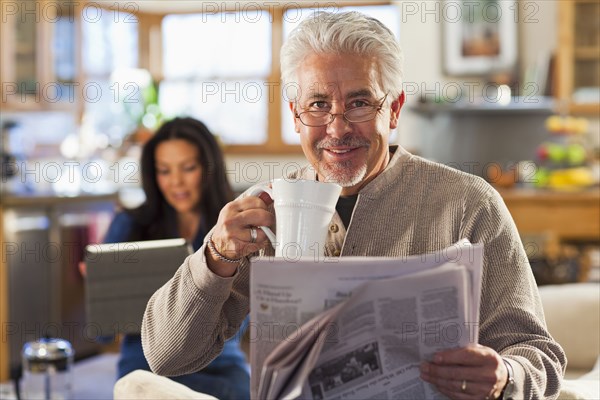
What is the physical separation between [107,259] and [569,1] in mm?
4572

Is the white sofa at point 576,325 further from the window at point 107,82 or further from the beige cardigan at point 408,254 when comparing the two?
the window at point 107,82

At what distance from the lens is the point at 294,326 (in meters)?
1.29

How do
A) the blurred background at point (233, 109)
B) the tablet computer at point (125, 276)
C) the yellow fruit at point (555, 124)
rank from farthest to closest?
1. the yellow fruit at point (555, 124)
2. the blurred background at point (233, 109)
3. the tablet computer at point (125, 276)

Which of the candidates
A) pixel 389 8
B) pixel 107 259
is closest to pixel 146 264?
pixel 107 259

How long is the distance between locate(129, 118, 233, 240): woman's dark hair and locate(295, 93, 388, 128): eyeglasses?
139cm

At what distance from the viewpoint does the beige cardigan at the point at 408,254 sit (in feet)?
5.10

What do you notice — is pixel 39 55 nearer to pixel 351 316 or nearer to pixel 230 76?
pixel 230 76

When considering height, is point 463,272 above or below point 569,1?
below

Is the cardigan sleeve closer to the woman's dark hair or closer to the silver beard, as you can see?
the silver beard

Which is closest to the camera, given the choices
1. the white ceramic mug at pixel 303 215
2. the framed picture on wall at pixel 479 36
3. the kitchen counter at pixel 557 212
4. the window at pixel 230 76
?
the white ceramic mug at pixel 303 215

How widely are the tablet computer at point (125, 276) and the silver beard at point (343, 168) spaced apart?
0.71m

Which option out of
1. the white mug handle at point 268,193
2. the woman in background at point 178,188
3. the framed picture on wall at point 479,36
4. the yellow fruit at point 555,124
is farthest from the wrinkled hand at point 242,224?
the framed picture on wall at point 479,36

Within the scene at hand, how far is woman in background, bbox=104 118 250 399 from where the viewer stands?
2969 millimetres

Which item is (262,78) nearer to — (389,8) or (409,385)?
(389,8)
